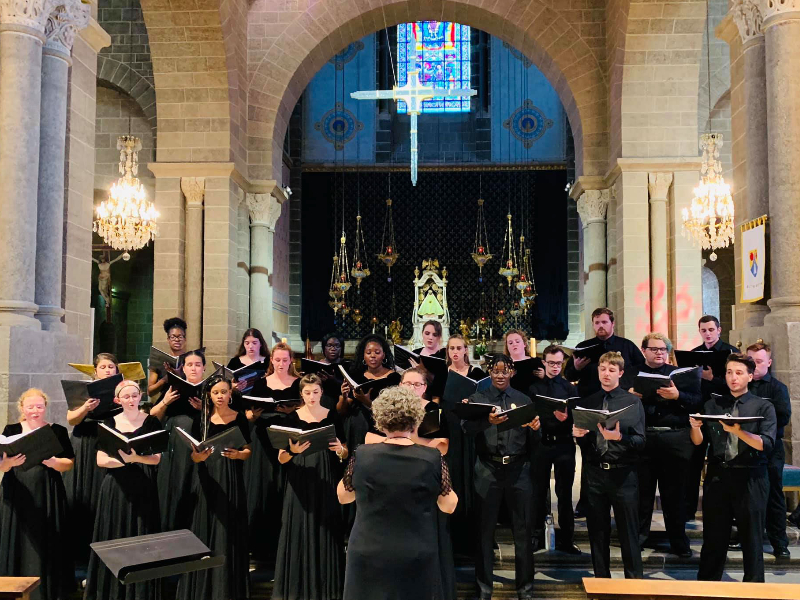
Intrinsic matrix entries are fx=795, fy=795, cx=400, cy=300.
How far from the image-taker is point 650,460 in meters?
5.47

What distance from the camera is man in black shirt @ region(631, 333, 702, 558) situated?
5285 mm

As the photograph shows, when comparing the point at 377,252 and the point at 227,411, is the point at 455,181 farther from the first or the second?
the point at 227,411

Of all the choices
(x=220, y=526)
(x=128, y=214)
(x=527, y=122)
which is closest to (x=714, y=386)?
(x=220, y=526)

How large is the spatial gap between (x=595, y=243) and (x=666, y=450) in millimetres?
5961

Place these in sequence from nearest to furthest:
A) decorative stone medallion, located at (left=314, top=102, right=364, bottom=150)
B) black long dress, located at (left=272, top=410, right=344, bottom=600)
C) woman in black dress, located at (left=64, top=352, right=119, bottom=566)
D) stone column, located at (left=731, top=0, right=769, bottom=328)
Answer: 1. black long dress, located at (left=272, top=410, right=344, bottom=600)
2. woman in black dress, located at (left=64, top=352, right=119, bottom=566)
3. stone column, located at (left=731, top=0, right=769, bottom=328)
4. decorative stone medallion, located at (left=314, top=102, right=364, bottom=150)

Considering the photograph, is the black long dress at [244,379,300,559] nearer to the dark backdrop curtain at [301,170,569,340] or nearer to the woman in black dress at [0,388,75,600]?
the woman in black dress at [0,388,75,600]

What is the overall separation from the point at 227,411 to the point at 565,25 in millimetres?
8412

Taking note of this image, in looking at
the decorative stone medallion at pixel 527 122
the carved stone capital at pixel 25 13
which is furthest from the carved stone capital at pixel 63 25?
the decorative stone medallion at pixel 527 122

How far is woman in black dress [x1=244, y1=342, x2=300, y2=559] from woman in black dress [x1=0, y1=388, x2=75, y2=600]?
1.18 m

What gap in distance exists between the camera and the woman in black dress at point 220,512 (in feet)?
14.2

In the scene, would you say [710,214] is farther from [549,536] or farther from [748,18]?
[549,536]

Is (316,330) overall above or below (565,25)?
below

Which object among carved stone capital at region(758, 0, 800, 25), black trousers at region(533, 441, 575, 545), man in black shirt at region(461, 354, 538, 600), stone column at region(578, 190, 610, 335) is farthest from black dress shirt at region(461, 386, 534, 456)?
stone column at region(578, 190, 610, 335)

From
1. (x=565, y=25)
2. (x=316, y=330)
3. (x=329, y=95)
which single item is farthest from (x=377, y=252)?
(x=565, y=25)
